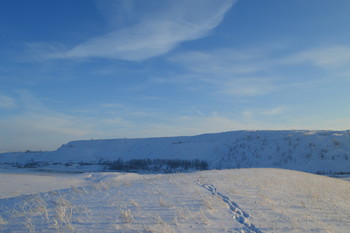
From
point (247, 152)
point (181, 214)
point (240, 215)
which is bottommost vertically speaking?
point (240, 215)

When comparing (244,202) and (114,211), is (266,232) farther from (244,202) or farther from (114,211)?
(114,211)

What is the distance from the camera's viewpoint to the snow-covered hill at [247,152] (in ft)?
113

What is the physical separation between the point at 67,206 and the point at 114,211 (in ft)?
5.02

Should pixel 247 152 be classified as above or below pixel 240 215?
above

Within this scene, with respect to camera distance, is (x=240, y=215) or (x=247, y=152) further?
(x=247, y=152)

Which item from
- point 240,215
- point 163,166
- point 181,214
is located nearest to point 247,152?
point 163,166

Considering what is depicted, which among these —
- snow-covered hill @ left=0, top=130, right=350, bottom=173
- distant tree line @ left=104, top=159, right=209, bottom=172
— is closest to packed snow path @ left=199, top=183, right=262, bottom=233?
distant tree line @ left=104, top=159, right=209, bottom=172

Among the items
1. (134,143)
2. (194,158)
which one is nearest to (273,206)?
(194,158)

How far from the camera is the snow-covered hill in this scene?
34.4 meters

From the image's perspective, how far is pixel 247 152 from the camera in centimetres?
4116

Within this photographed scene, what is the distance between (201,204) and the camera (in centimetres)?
781

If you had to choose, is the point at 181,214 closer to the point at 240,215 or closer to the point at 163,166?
the point at 240,215

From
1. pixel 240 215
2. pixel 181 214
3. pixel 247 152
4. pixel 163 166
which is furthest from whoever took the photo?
pixel 247 152

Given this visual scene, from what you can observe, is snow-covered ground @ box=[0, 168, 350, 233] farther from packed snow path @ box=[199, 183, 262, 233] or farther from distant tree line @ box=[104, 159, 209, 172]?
distant tree line @ box=[104, 159, 209, 172]
